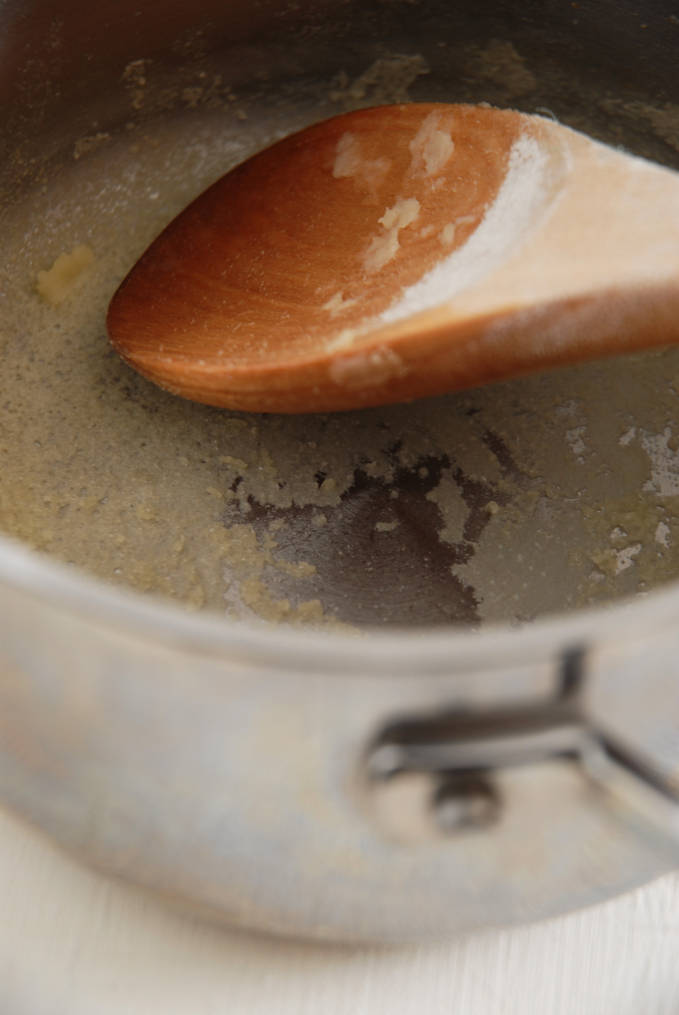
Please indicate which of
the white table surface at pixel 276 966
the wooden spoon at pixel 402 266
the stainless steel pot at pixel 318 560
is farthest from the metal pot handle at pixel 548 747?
the wooden spoon at pixel 402 266

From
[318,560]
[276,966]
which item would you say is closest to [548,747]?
[276,966]

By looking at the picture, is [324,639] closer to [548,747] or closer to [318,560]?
[548,747]

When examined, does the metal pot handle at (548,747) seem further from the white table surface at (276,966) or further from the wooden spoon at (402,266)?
the wooden spoon at (402,266)

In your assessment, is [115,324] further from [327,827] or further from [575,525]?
[327,827]

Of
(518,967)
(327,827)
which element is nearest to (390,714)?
(327,827)

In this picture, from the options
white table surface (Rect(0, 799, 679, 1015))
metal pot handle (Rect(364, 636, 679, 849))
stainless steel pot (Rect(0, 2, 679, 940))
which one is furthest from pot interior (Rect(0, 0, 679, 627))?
metal pot handle (Rect(364, 636, 679, 849))

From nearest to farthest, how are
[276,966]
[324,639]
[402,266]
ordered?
[324,639]
[276,966]
[402,266]
